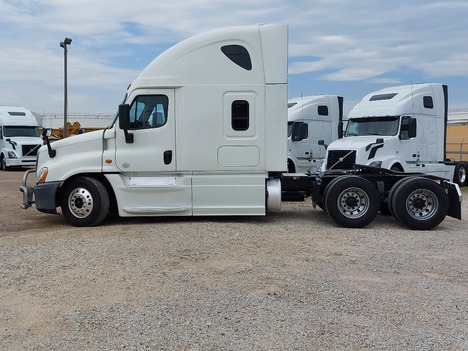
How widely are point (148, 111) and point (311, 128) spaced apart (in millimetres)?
10067

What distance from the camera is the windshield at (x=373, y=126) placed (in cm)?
1454

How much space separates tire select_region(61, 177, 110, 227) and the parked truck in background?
9.97 meters

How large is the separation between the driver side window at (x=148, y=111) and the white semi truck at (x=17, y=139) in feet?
62.6

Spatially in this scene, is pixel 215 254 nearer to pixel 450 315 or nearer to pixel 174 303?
pixel 174 303

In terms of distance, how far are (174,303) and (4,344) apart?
5.31 feet

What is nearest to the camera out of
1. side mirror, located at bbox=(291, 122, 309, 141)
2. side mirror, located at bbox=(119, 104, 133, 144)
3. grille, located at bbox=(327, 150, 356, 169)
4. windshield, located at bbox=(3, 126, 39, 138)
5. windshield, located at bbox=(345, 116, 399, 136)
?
side mirror, located at bbox=(119, 104, 133, 144)

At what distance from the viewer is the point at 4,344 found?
13.6 feet

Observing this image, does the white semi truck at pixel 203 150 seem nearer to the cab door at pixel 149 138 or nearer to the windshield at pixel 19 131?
the cab door at pixel 149 138

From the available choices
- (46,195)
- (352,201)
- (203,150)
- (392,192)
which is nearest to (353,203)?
(352,201)

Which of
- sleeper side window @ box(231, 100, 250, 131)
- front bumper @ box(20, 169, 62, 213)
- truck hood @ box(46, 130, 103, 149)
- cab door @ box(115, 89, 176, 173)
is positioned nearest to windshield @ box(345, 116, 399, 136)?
sleeper side window @ box(231, 100, 250, 131)

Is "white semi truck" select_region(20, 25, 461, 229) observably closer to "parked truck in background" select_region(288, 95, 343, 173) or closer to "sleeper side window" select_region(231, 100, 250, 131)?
"sleeper side window" select_region(231, 100, 250, 131)

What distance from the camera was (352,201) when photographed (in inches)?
371

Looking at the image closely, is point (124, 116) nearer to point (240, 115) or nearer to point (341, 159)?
point (240, 115)

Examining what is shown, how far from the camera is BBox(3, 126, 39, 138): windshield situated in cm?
2705
